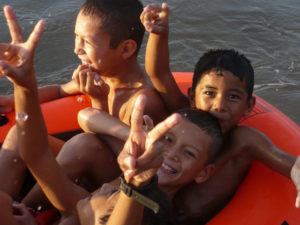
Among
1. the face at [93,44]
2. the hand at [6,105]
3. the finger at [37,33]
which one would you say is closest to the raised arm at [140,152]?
the finger at [37,33]

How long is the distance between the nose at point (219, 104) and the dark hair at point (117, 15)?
60 cm

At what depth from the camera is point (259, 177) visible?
2123 mm

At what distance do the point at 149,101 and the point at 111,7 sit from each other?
20.0 inches

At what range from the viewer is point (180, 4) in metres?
5.73

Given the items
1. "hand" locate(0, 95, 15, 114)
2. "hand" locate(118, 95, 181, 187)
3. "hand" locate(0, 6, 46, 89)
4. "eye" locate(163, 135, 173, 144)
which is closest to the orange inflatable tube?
"hand" locate(0, 95, 15, 114)

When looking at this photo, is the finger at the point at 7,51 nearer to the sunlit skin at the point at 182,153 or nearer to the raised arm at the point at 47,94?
the sunlit skin at the point at 182,153

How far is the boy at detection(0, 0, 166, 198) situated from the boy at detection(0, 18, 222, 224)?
305 millimetres

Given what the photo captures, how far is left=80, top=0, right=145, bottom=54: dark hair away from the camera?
2234mm

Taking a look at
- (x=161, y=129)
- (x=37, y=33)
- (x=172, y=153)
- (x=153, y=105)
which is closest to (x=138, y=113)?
(x=161, y=129)

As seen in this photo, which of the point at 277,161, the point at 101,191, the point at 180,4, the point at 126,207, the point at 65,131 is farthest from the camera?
the point at 180,4

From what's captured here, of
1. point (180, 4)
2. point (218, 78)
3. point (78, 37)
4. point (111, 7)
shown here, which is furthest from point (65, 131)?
point (180, 4)

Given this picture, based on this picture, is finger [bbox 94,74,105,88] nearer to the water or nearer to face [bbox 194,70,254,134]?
face [bbox 194,70,254,134]

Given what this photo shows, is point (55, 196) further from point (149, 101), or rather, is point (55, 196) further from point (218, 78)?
point (218, 78)

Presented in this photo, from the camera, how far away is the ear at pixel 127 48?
2.32 m
